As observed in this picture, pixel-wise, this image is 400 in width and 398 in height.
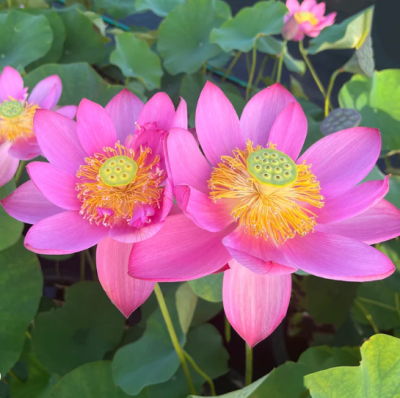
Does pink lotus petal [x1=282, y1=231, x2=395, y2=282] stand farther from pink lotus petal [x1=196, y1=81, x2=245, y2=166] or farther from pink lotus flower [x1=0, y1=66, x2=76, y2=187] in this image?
pink lotus flower [x1=0, y1=66, x2=76, y2=187]

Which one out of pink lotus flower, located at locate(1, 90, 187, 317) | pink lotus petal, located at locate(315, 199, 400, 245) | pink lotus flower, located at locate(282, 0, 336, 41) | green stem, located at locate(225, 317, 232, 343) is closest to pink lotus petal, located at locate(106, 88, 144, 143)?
pink lotus flower, located at locate(1, 90, 187, 317)

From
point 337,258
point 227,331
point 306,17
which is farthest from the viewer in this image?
point 306,17

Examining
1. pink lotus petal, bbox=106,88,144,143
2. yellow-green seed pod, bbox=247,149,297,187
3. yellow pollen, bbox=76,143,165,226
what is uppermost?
pink lotus petal, bbox=106,88,144,143

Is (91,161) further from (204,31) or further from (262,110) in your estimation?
(204,31)

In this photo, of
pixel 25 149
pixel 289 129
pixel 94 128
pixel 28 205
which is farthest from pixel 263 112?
pixel 25 149

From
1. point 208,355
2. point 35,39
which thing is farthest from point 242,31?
point 208,355

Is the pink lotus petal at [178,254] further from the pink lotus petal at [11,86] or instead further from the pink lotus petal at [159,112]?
the pink lotus petal at [11,86]

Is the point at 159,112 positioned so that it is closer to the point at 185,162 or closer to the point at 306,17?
the point at 185,162
